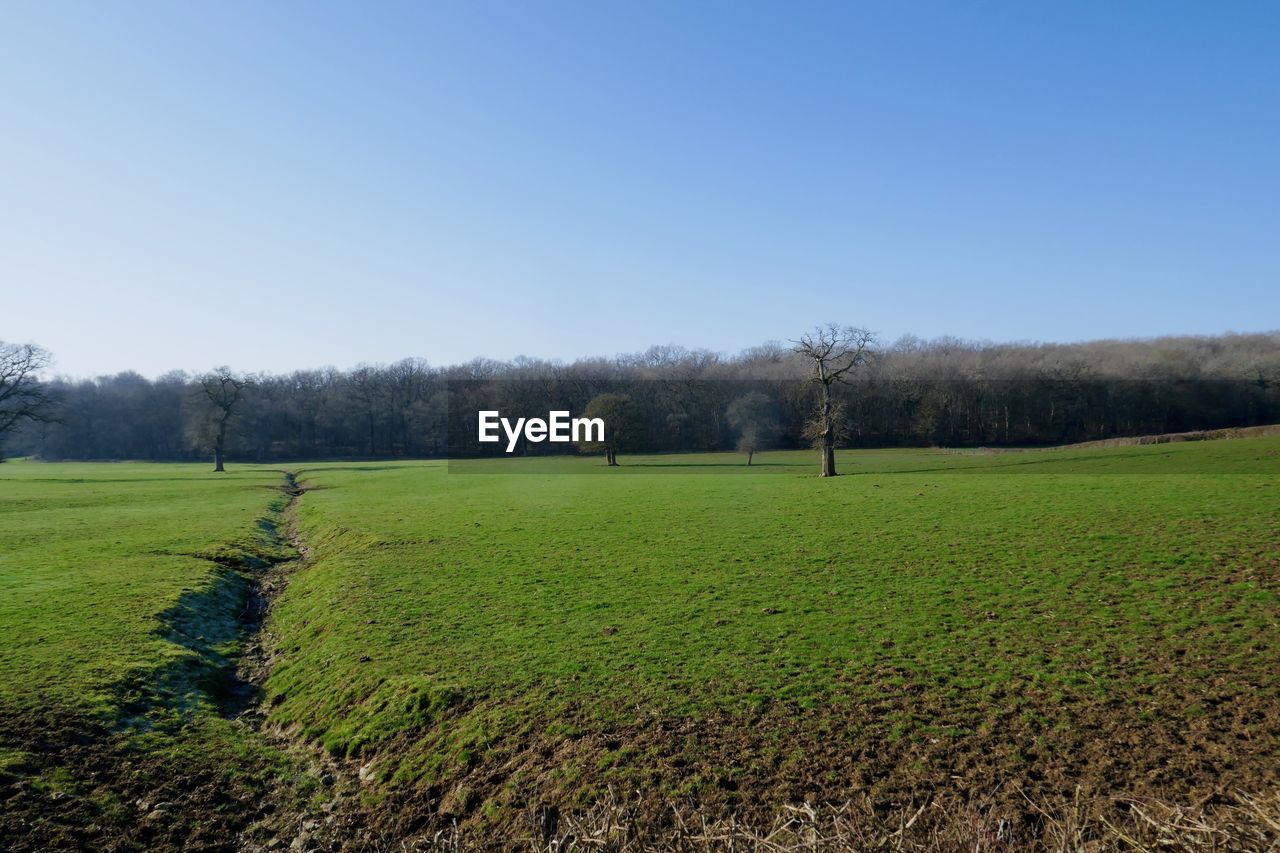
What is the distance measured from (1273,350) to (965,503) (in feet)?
293

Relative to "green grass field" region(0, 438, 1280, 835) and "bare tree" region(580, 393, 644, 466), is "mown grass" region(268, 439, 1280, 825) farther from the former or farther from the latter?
"bare tree" region(580, 393, 644, 466)

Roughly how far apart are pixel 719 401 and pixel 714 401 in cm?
87

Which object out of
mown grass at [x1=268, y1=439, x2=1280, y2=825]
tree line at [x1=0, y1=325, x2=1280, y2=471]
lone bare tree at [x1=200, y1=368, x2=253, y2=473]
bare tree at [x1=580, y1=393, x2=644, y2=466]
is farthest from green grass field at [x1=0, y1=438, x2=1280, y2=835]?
lone bare tree at [x1=200, y1=368, x2=253, y2=473]

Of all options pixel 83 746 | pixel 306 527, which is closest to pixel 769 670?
pixel 83 746

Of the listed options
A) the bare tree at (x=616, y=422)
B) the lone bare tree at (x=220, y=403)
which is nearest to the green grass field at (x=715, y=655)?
the bare tree at (x=616, y=422)

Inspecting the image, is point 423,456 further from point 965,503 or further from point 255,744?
point 255,744

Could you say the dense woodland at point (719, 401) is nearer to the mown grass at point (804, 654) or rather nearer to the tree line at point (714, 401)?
the tree line at point (714, 401)

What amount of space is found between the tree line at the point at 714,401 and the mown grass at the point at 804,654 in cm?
3133

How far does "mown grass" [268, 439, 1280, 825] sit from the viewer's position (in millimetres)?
8914

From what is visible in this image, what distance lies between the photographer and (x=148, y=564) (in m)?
22.5

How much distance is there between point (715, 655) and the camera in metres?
12.7

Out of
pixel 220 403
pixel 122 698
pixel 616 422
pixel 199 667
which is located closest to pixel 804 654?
pixel 122 698

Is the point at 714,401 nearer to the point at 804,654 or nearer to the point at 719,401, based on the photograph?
the point at 719,401

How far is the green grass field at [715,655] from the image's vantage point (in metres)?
8.83
